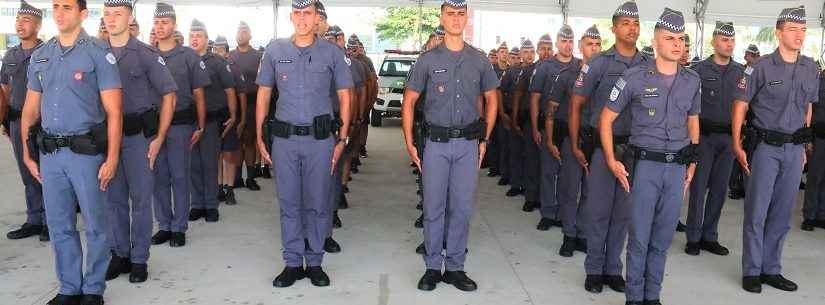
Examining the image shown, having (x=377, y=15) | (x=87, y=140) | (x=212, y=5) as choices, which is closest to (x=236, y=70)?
(x=87, y=140)

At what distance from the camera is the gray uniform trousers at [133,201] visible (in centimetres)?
404

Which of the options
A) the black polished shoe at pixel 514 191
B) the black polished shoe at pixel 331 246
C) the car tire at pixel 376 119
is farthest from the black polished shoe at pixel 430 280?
the car tire at pixel 376 119

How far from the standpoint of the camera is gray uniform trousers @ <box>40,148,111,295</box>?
11.2 feet

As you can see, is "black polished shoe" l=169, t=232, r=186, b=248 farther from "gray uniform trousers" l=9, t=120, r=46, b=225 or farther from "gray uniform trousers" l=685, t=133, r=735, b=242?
"gray uniform trousers" l=685, t=133, r=735, b=242

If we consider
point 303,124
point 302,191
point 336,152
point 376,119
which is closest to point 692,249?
point 336,152

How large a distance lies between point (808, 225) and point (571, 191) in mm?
2395

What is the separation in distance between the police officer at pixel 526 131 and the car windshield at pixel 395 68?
22.7 feet

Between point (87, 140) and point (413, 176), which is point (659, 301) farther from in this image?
point (413, 176)

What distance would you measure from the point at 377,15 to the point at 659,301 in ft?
108

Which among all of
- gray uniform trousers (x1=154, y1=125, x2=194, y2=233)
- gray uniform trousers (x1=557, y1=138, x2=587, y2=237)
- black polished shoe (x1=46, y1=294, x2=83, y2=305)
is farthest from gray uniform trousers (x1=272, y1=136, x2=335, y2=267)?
gray uniform trousers (x1=557, y1=138, x2=587, y2=237)

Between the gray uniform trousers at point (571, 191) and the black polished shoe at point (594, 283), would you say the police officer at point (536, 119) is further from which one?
the black polished shoe at point (594, 283)

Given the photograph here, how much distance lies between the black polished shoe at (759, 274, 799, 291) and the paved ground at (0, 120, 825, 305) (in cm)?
6

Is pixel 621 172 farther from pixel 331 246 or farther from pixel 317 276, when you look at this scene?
pixel 331 246

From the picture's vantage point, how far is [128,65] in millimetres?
4090
